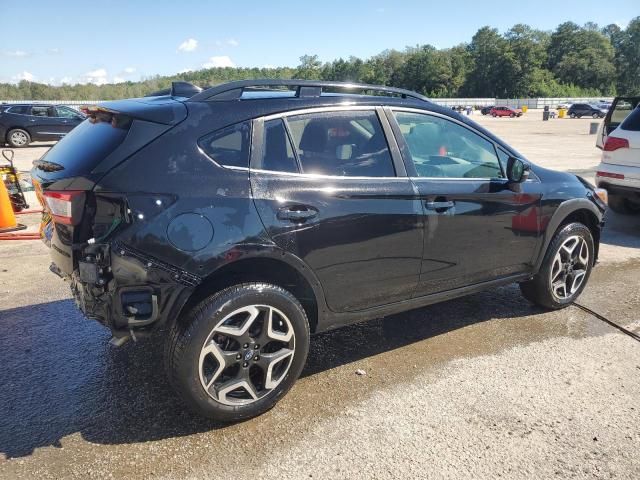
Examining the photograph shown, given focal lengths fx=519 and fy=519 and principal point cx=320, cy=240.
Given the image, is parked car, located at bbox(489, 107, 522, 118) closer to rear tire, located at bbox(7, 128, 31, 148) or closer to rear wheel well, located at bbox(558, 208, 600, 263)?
rear tire, located at bbox(7, 128, 31, 148)

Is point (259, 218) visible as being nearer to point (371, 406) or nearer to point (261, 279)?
point (261, 279)

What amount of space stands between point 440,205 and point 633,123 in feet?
17.3

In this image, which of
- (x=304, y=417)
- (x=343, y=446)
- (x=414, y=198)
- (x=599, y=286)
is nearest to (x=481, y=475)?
(x=343, y=446)

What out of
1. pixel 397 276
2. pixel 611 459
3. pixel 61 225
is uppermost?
pixel 61 225

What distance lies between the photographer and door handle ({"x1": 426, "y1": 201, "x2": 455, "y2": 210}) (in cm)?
335

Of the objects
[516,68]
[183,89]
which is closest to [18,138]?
[183,89]

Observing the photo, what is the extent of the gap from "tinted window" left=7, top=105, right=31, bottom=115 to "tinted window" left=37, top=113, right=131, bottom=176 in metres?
18.6

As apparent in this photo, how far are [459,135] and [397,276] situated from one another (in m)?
1.18

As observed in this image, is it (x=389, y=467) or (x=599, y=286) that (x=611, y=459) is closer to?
(x=389, y=467)

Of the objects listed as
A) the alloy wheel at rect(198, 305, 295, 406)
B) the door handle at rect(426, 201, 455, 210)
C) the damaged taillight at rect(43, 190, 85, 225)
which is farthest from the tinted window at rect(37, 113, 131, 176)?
the door handle at rect(426, 201, 455, 210)

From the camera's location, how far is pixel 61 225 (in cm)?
271

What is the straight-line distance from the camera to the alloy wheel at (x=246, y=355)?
107 inches

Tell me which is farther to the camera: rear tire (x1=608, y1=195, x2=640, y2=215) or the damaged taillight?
rear tire (x1=608, y1=195, x2=640, y2=215)

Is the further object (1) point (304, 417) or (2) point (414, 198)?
(2) point (414, 198)
